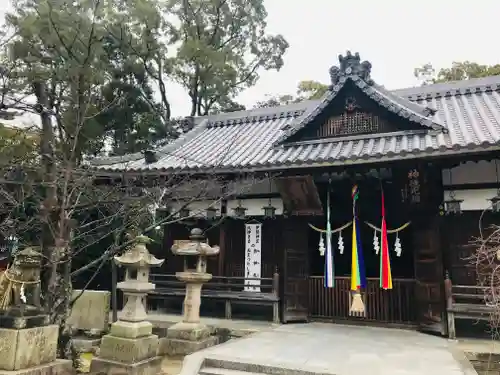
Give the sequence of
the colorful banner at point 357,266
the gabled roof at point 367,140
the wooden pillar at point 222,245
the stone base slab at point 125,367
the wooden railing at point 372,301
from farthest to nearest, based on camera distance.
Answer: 1. the wooden pillar at point 222,245
2. the wooden railing at point 372,301
3. the colorful banner at point 357,266
4. the gabled roof at point 367,140
5. the stone base slab at point 125,367

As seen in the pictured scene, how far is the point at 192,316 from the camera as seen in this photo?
836 cm

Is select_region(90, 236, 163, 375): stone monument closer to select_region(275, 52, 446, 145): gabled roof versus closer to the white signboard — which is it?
the white signboard

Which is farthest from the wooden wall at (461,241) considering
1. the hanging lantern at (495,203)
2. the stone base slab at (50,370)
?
the stone base slab at (50,370)

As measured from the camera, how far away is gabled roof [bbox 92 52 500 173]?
9.04 meters

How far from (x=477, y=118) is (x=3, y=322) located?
37.1 feet

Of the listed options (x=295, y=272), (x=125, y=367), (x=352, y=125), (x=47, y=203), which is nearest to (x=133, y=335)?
(x=125, y=367)

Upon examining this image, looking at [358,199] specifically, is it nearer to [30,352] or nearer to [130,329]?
[130,329]

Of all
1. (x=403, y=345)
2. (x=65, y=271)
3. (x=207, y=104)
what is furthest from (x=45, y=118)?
(x=207, y=104)

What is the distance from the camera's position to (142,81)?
961 inches

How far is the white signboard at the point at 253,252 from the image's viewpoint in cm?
1121

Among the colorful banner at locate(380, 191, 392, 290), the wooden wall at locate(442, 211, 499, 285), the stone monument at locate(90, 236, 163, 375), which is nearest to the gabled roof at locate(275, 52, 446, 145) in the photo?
the wooden wall at locate(442, 211, 499, 285)

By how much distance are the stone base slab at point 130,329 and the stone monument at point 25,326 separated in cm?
116

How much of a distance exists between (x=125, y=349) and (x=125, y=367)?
1.05 ft

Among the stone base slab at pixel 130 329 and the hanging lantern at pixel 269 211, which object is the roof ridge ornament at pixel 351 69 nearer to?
the hanging lantern at pixel 269 211
